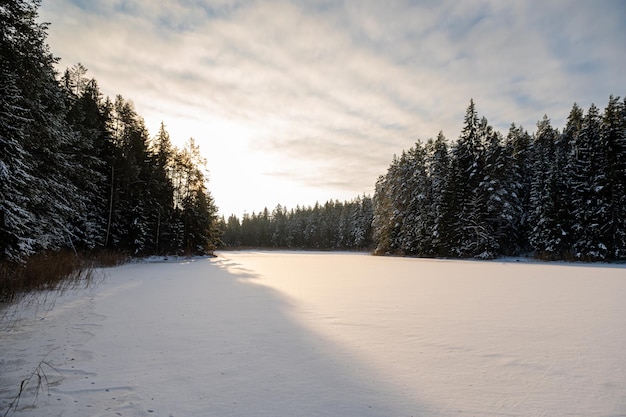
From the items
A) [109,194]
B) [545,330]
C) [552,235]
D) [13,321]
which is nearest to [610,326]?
[545,330]

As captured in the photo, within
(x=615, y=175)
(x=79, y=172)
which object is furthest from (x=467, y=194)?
(x=79, y=172)

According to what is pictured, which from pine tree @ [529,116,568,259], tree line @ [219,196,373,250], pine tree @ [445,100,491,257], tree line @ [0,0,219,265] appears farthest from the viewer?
tree line @ [219,196,373,250]

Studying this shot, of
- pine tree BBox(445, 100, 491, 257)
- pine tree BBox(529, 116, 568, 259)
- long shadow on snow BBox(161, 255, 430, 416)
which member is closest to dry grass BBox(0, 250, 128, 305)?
long shadow on snow BBox(161, 255, 430, 416)

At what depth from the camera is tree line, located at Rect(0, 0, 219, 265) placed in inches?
355

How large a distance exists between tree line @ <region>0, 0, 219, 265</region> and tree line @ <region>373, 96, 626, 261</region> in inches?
1001

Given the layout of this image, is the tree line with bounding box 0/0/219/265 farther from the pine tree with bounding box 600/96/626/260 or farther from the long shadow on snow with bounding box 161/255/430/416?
the pine tree with bounding box 600/96/626/260

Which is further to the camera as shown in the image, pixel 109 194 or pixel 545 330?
pixel 109 194

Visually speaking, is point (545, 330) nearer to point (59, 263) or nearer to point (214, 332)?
point (214, 332)

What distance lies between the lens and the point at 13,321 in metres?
5.46

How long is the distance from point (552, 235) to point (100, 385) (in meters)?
35.6

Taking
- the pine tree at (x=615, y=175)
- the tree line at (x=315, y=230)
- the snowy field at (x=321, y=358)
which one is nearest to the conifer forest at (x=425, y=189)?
the pine tree at (x=615, y=175)

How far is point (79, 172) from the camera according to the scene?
53.3 ft

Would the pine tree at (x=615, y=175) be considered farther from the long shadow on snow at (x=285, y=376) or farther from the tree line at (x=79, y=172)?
the tree line at (x=79, y=172)

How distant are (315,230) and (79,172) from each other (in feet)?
241
